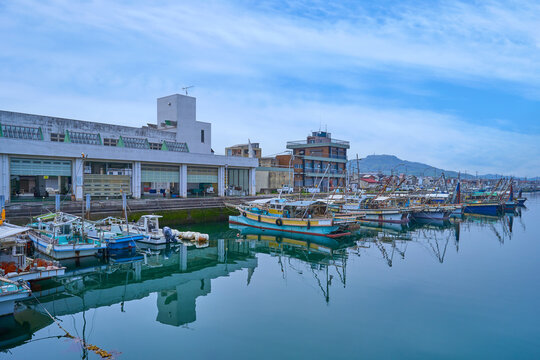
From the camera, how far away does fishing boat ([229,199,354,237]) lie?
106ft

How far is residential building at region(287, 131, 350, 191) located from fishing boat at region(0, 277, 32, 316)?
190ft

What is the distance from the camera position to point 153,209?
117 ft

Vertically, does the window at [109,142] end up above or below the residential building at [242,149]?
below

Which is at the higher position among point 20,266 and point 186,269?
point 20,266

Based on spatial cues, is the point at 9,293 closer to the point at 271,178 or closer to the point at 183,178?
the point at 183,178

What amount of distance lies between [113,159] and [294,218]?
18.6 meters

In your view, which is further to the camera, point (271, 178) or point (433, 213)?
point (271, 178)

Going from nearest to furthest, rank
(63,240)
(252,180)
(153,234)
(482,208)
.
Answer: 1. (63,240)
2. (153,234)
3. (252,180)
4. (482,208)

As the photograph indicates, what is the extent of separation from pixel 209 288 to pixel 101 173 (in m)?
24.9

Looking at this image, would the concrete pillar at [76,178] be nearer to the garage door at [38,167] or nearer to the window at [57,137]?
the garage door at [38,167]

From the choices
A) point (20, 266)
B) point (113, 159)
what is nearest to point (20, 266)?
point (20, 266)

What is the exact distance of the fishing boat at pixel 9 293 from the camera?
12.7 metres

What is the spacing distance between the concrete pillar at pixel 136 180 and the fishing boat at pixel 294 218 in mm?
10213

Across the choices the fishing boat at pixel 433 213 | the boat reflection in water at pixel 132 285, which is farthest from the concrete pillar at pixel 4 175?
the fishing boat at pixel 433 213
